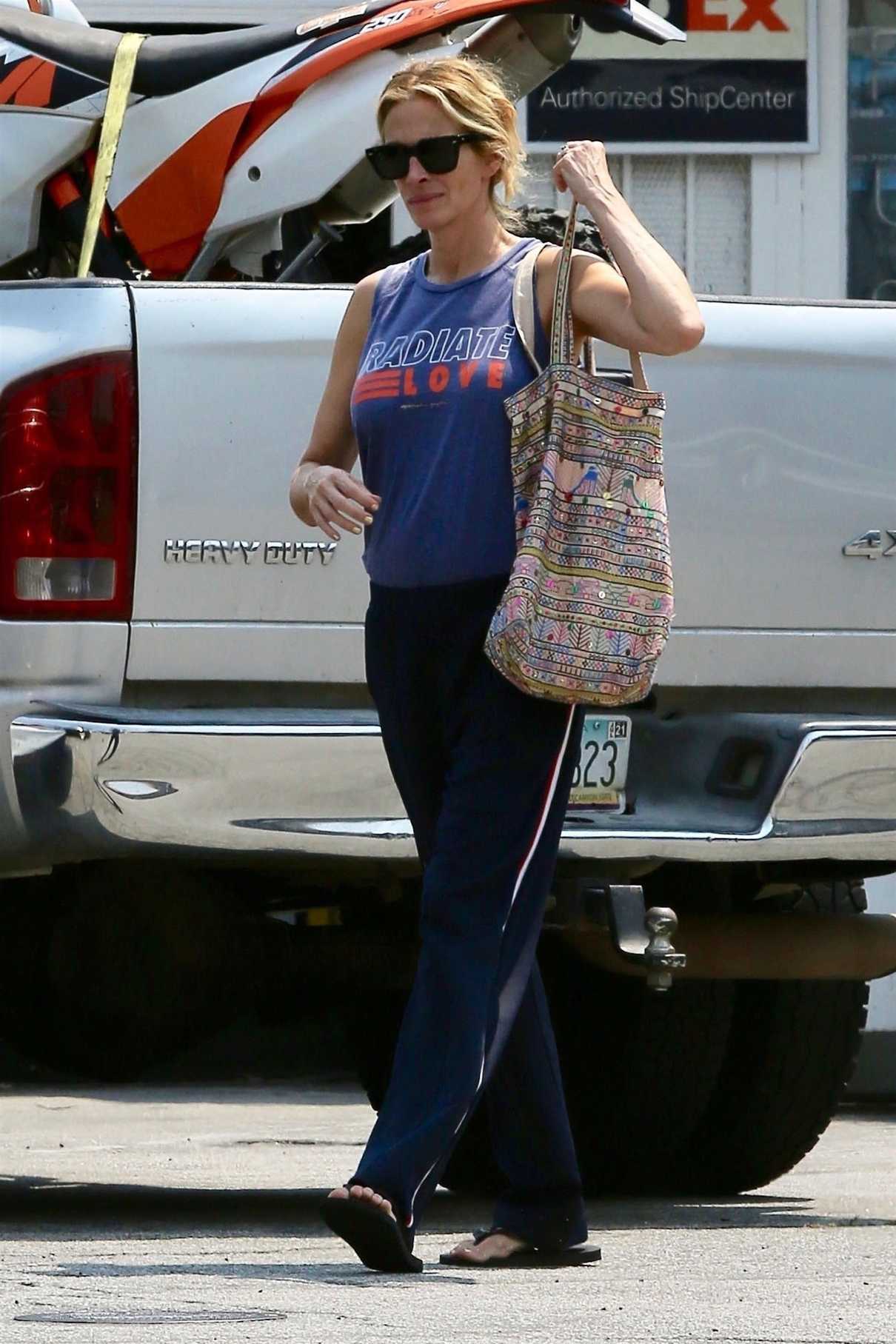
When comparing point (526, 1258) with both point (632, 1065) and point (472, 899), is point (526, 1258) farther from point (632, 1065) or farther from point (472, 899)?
point (632, 1065)

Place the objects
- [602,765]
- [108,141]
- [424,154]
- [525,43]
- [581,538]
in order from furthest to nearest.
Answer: [525,43]
[108,141]
[602,765]
[424,154]
[581,538]

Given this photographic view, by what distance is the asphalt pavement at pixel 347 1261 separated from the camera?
3.77m

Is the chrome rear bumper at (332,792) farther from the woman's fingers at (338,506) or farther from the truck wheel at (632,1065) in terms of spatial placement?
the truck wheel at (632,1065)

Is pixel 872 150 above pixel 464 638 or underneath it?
above

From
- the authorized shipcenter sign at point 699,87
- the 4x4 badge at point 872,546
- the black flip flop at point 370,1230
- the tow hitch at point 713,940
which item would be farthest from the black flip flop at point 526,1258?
the authorized shipcenter sign at point 699,87

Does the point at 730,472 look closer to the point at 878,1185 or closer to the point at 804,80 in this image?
the point at 878,1185

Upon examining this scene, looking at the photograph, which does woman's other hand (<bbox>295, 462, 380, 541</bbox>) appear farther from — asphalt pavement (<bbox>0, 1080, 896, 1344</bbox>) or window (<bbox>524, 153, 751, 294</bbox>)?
window (<bbox>524, 153, 751, 294</bbox>)

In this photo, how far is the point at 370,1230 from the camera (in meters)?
4.11

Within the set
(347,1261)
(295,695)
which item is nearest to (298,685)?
(295,695)

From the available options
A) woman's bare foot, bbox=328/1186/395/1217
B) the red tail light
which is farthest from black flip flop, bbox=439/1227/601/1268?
the red tail light

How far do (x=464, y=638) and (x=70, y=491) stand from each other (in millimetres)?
888

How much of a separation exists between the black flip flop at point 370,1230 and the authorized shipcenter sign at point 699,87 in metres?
7.82

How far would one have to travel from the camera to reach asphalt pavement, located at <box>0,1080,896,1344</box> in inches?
148

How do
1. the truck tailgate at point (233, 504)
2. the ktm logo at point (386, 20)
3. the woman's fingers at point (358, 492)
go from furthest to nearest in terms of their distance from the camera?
1. the ktm logo at point (386, 20)
2. the truck tailgate at point (233, 504)
3. the woman's fingers at point (358, 492)
